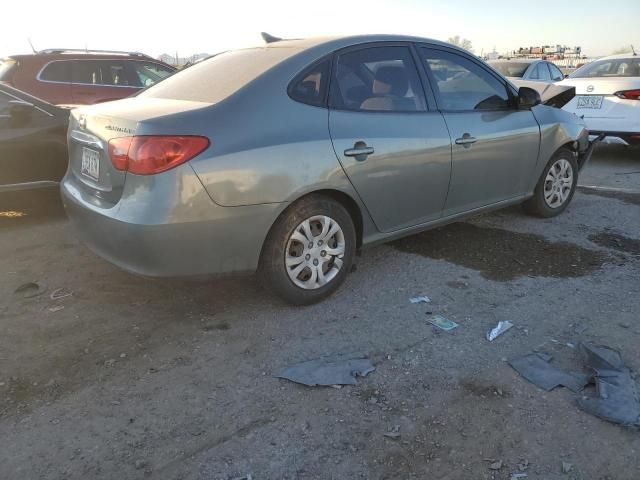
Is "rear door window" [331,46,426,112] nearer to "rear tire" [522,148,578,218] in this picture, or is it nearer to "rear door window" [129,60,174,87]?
"rear tire" [522,148,578,218]

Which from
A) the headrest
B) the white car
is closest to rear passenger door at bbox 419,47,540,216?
the headrest

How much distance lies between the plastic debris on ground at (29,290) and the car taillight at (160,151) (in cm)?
144

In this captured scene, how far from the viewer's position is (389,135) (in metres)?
3.59

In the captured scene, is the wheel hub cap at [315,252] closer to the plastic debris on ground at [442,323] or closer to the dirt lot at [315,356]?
the dirt lot at [315,356]

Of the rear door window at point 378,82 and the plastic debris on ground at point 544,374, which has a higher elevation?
the rear door window at point 378,82

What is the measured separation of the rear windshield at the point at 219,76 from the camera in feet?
10.7

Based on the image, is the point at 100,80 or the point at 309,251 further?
the point at 100,80

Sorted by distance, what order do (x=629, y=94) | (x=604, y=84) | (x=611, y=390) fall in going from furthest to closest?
1. (x=604, y=84)
2. (x=629, y=94)
3. (x=611, y=390)

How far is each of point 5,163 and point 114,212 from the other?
2882 millimetres

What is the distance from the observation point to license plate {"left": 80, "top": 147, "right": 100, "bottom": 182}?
3.22 m

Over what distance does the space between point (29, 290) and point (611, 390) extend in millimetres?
3590

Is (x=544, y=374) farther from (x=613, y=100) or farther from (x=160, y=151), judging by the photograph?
(x=613, y=100)

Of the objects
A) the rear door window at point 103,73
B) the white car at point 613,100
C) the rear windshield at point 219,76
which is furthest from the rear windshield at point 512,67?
the rear windshield at point 219,76

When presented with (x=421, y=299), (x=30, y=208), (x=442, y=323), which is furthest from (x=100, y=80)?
(x=442, y=323)
